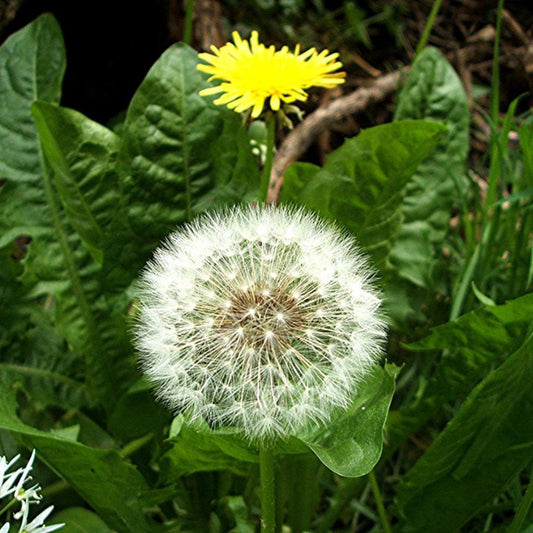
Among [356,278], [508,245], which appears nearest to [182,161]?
[356,278]

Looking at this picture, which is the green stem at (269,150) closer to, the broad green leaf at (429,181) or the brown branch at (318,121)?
the broad green leaf at (429,181)

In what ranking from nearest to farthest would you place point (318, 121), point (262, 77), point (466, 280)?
point (262, 77)
point (466, 280)
point (318, 121)

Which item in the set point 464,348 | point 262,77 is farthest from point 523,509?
point 262,77

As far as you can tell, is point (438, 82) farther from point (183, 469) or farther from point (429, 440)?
point (183, 469)

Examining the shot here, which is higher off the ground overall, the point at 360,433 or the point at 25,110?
the point at 25,110

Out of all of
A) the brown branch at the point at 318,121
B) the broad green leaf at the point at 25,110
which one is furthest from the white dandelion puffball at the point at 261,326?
the brown branch at the point at 318,121

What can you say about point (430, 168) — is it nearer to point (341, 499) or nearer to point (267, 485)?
point (341, 499)
